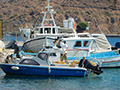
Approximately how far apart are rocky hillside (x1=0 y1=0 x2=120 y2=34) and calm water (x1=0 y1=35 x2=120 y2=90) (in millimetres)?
111723

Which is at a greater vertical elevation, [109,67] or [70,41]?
[70,41]

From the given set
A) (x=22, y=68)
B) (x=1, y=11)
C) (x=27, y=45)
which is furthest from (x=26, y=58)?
(x=1, y=11)

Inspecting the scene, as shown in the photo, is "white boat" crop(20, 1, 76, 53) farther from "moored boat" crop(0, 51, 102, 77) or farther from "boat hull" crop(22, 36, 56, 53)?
"moored boat" crop(0, 51, 102, 77)

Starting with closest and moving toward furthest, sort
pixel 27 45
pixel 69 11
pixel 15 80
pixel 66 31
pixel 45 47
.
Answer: pixel 15 80 < pixel 45 47 < pixel 27 45 < pixel 66 31 < pixel 69 11

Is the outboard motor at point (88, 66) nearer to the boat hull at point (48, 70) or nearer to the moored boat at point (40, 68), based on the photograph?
→ the moored boat at point (40, 68)

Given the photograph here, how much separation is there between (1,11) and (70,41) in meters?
135

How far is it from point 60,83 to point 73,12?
128232 mm

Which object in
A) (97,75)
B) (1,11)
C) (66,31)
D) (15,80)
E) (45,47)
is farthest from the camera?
(1,11)

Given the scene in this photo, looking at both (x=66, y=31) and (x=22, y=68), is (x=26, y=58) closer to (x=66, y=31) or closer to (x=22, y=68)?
(x=22, y=68)

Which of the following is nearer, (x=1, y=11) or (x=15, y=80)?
(x=15, y=80)

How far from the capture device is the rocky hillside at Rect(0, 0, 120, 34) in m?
143

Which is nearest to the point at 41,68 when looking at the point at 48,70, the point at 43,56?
the point at 48,70

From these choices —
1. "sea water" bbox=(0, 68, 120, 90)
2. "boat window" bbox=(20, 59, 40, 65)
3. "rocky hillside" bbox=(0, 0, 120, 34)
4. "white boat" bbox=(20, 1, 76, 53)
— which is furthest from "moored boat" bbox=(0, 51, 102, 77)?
"rocky hillside" bbox=(0, 0, 120, 34)

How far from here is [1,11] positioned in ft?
530
